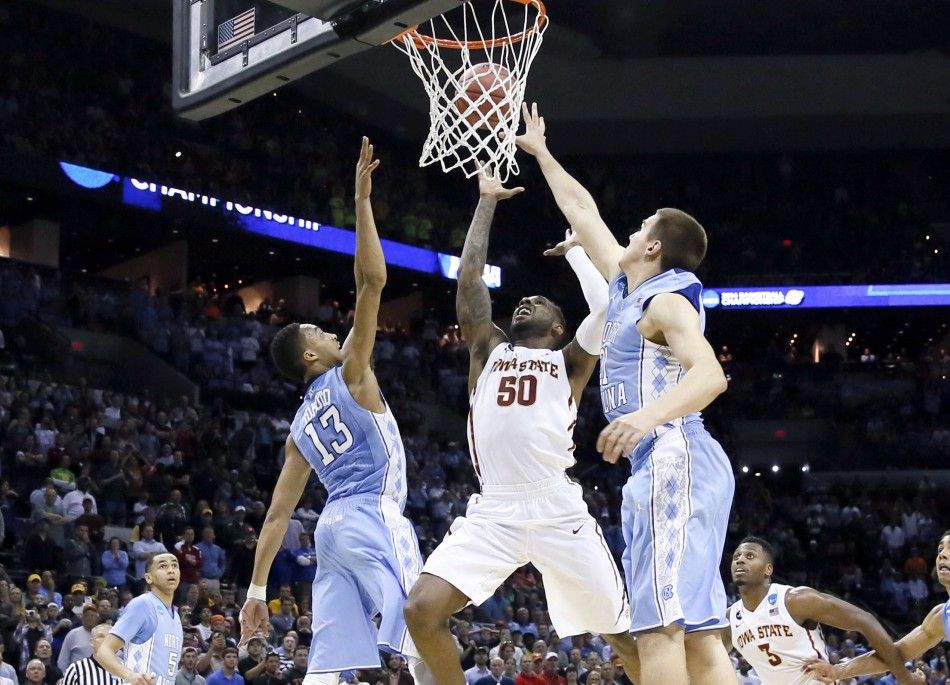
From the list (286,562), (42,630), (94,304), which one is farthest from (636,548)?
(94,304)

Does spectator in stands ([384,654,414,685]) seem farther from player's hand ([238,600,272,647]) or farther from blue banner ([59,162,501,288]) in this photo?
blue banner ([59,162,501,288])

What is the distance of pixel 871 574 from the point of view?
21.3 meters

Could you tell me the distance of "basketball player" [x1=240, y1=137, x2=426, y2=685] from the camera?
583 cm

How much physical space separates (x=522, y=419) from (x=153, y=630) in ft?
10.1

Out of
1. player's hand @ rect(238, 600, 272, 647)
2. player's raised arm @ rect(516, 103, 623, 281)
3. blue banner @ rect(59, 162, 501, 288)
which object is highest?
blue banner @ rect(59, 162, 501, 288)

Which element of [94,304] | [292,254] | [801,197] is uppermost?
[801,197]

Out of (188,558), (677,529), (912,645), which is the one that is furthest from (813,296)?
(677,529)

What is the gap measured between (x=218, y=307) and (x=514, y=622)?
9.79 meters

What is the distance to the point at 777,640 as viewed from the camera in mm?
7512

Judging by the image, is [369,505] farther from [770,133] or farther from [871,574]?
[770,133]

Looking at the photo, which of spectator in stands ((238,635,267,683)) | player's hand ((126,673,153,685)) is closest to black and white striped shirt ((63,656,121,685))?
player's hand ((126,673,153,685))

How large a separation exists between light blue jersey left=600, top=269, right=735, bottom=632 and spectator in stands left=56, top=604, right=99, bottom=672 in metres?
7.03

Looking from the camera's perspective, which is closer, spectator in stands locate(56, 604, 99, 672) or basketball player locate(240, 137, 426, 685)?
basketball player locate(240, 137, 426, 685)

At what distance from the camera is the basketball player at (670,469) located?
4.37 m
